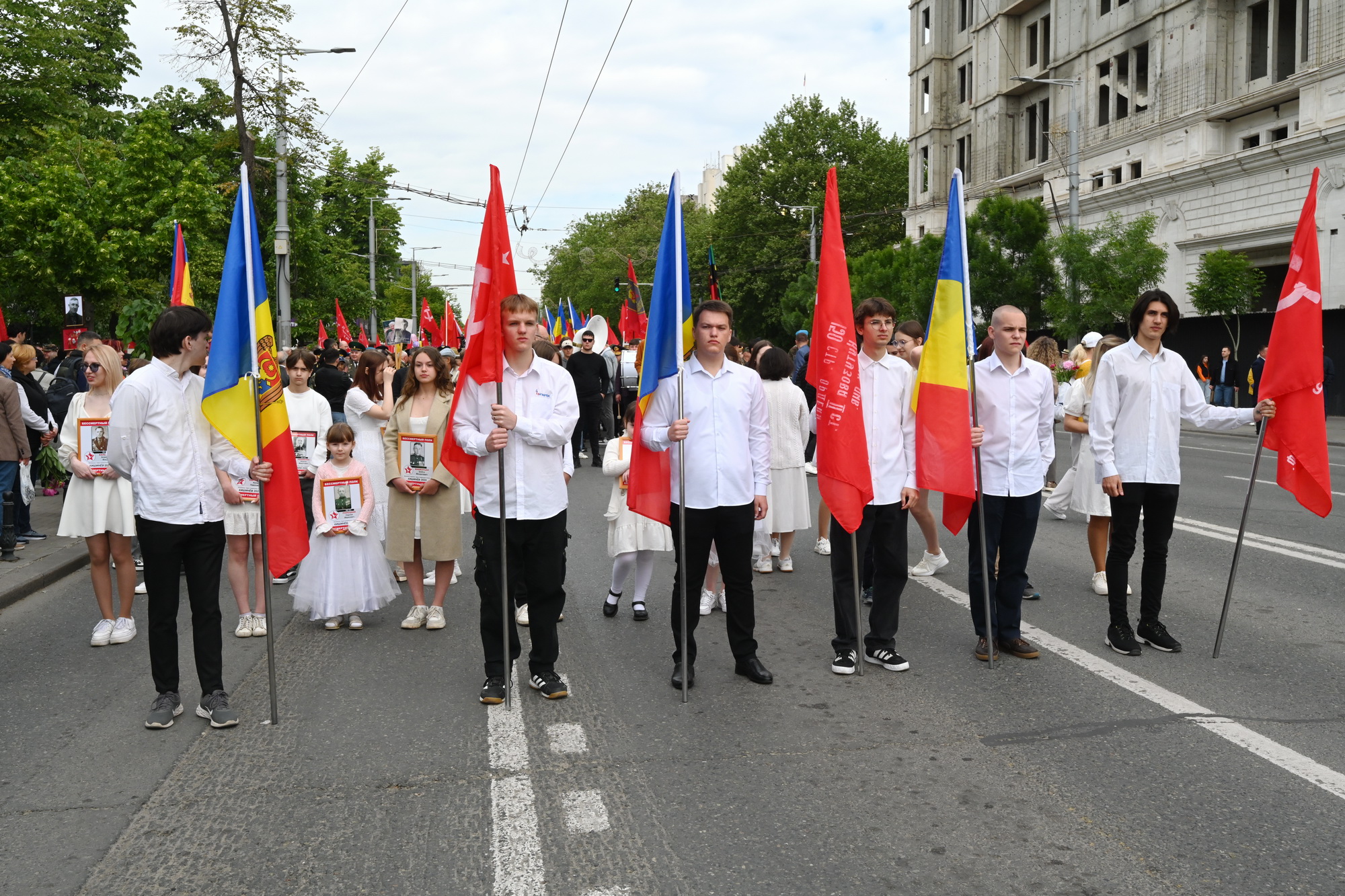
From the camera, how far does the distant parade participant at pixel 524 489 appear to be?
18.2ft

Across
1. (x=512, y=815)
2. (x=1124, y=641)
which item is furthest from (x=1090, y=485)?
(x=512, y=815)

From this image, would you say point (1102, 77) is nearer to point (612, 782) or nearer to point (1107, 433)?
point (1107, 433)

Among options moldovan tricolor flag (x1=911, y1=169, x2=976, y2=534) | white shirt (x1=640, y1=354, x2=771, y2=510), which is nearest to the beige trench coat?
white shirt (x1=640, y1=354, x2=771, y2=510)

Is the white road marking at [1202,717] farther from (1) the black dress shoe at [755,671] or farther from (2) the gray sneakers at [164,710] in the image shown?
(2) the gray sneakers at [164,710]

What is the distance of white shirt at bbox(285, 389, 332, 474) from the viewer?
8.05 m

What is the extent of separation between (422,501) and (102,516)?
6.17ft

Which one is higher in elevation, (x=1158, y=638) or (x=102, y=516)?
(x=102, y=516)

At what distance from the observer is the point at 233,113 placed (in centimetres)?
2464

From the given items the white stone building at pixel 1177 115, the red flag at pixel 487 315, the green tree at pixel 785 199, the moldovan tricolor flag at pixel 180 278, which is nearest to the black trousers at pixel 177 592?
the red flag at pixel 487 315

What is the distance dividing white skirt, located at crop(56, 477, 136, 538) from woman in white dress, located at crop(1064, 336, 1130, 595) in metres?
5.97

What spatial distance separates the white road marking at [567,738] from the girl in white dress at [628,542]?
2227mm

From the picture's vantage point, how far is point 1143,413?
6.32m

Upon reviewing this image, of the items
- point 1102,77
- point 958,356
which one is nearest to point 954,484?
point 958,356

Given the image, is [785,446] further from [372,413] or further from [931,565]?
[372,413]
